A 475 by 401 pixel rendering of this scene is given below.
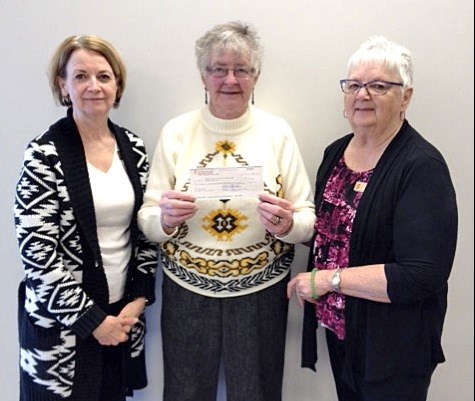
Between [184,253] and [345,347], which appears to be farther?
[184,253]

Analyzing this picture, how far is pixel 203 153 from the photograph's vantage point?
1.58 meters

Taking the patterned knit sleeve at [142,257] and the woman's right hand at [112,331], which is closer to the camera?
the woman's right hand at [112,331]

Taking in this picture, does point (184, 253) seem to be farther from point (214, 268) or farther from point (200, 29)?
point (200, 29)

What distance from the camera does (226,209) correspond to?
1.54 metres

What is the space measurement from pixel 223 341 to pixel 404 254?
27.0 inches

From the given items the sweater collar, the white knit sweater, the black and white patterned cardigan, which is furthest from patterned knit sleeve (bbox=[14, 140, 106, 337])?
the sweater collar

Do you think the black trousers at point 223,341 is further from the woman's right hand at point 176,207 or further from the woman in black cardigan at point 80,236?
the woman's right hand at point 176,207

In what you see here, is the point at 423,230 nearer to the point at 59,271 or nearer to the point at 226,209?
the point at 226,209

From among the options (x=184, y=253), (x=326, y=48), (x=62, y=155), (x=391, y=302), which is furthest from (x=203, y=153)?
(x=391, y=302)

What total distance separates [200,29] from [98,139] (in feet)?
1.85

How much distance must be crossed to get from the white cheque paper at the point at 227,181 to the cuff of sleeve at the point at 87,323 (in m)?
0.47

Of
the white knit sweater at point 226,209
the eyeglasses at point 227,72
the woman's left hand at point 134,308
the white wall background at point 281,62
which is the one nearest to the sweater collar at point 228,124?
the white knit sweater at point 226,209

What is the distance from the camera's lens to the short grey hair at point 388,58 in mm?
1364

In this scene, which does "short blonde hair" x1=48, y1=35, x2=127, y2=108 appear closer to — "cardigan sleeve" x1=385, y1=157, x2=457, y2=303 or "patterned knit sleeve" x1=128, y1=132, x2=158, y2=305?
"patterned knit sleeve" x1=128, y1=132, x2=158, y2=305
